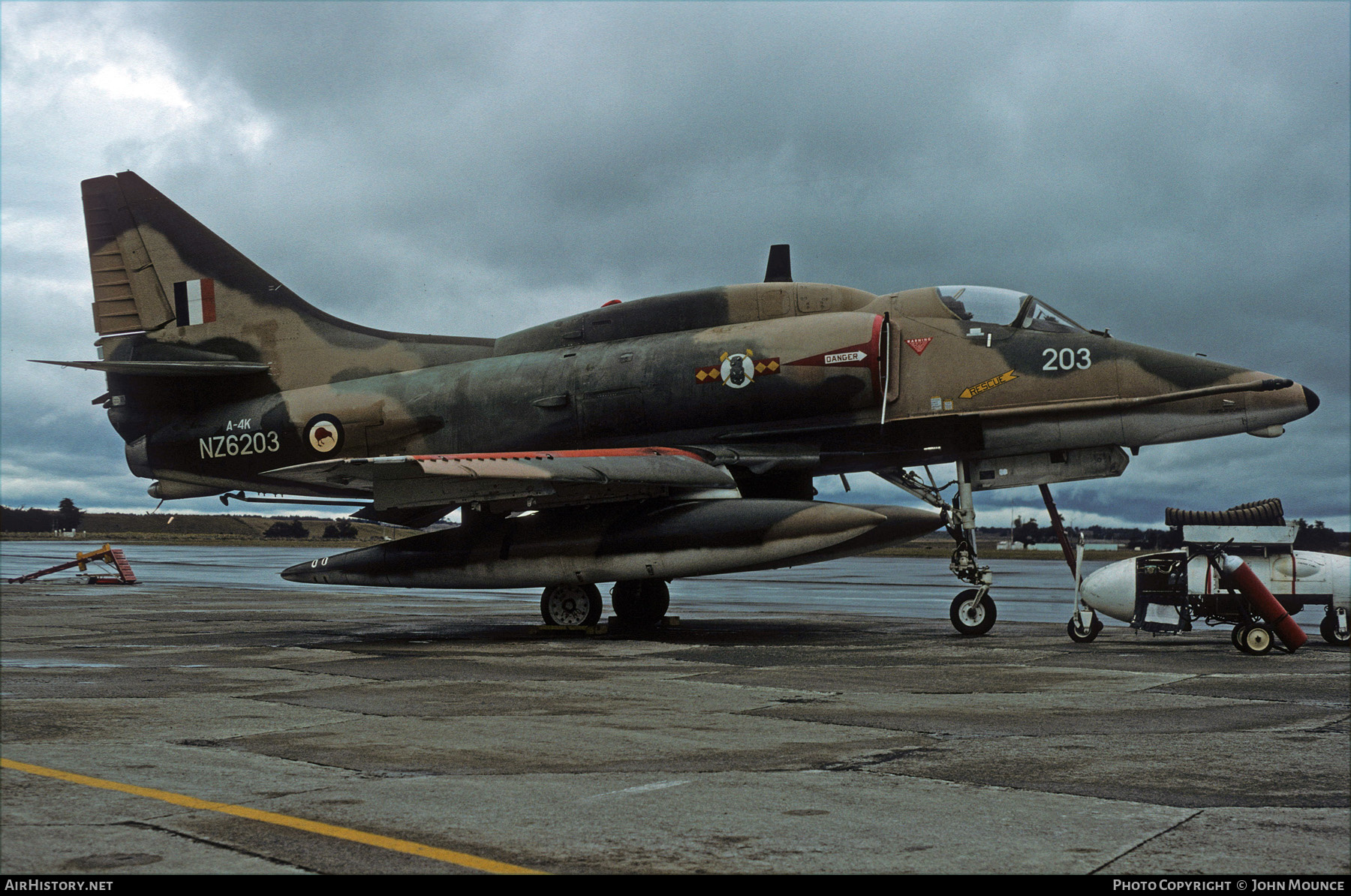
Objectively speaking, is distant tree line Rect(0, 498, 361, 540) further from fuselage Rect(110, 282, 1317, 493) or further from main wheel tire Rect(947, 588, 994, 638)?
main wheel tire Rect(947, 588, 994, 638)

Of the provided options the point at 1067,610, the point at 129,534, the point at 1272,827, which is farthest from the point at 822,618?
the point at 129,534

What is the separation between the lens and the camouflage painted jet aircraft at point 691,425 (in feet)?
45.8

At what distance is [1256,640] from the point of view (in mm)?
12609

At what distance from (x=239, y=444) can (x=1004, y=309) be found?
1201cm

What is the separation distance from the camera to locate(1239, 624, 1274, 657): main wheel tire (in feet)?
41.2

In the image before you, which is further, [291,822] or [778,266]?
[778,266]

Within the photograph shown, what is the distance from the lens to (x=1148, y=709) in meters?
7.94

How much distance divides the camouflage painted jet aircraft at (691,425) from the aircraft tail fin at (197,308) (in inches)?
4.5

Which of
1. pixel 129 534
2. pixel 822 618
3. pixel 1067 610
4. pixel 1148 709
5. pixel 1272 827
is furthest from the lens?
pixel 129 534

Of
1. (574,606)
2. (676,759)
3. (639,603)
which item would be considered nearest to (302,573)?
(574,606)

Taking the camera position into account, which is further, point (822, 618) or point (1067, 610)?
point (1067, 610)

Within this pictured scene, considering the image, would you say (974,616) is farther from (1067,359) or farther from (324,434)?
(324,434)
